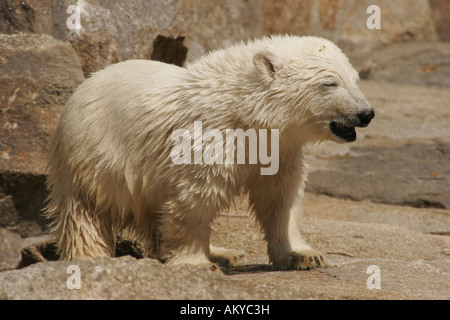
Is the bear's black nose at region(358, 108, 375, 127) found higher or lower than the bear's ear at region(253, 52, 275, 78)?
lower

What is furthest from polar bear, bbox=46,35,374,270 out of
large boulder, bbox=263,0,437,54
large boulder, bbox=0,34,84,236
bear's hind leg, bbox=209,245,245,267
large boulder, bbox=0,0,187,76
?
large boulder, bbox=263,0,437,54

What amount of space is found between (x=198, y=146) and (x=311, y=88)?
72 centimetres

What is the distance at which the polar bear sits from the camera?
3.99 metres

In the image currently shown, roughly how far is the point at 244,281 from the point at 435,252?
1.95m

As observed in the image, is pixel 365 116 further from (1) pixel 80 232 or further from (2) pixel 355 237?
(1) pixel 80 232

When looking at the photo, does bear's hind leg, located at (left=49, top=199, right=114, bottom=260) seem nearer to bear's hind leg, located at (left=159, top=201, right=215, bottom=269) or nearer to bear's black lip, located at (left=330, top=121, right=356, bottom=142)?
bear's hind leg, located at (left=159, top=201, right=215, bottom=269)

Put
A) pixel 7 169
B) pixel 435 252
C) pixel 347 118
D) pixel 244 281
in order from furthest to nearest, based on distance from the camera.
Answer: pixel 7 169 < pixel 435 252 < pixel 347 118 < pixel 244 281

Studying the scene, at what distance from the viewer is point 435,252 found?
4742 mm

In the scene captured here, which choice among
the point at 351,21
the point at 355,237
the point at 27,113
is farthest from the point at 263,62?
the point at 351,21

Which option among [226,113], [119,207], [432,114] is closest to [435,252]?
[226,113]

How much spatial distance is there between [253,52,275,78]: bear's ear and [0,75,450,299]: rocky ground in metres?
1.15

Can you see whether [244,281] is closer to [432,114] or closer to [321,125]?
[321,125]

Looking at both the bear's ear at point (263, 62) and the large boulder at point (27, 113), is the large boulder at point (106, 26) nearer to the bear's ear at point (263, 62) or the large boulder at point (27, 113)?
the large boulder at point (27, 113)

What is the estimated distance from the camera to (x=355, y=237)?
501 cm
